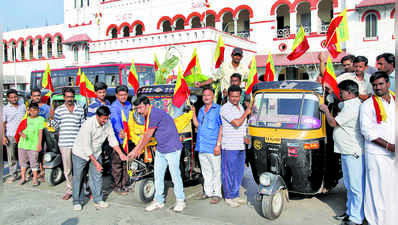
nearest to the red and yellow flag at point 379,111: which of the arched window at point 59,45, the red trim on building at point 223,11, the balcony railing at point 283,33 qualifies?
the balcony railing at point 283,33

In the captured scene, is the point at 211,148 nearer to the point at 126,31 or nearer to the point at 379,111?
the point at 379,111

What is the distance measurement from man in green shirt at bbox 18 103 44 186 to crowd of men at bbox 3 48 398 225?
2 centimetres

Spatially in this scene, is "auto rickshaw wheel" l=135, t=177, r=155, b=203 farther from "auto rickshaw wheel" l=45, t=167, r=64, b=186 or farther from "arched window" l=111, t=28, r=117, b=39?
"arched window" l=111, t=28, r=117, b=39

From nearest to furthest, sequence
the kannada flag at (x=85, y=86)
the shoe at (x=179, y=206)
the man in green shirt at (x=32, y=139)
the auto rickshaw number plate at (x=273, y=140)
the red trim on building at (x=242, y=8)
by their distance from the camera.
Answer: the auto rickshaw number plate at (x=273, y=140), the shoe at (x=179, y=206), the man in green shirt at (x=32, y=139), the kannada flag at (x=85, y=86), the red trim on building at (x=242, y=8)

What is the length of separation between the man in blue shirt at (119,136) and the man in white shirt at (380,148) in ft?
13.2

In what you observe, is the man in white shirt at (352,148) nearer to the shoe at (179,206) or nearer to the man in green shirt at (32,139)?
the shoe at (179,206)

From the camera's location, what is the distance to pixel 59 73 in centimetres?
2100

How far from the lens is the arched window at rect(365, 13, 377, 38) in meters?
23.3

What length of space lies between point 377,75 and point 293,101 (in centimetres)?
140

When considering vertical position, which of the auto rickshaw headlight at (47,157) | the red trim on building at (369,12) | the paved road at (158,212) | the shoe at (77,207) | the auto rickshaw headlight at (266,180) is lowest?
the paved road at (158,212)

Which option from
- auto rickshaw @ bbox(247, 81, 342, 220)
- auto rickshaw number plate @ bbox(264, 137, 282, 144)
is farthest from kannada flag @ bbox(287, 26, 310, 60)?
auto rickshaw number plate @ bbox(264, 137, 282, 144)

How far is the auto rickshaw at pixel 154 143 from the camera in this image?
596 cm

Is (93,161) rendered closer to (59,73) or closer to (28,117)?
(28,117)

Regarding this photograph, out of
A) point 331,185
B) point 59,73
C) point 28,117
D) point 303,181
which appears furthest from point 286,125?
point 59,73
